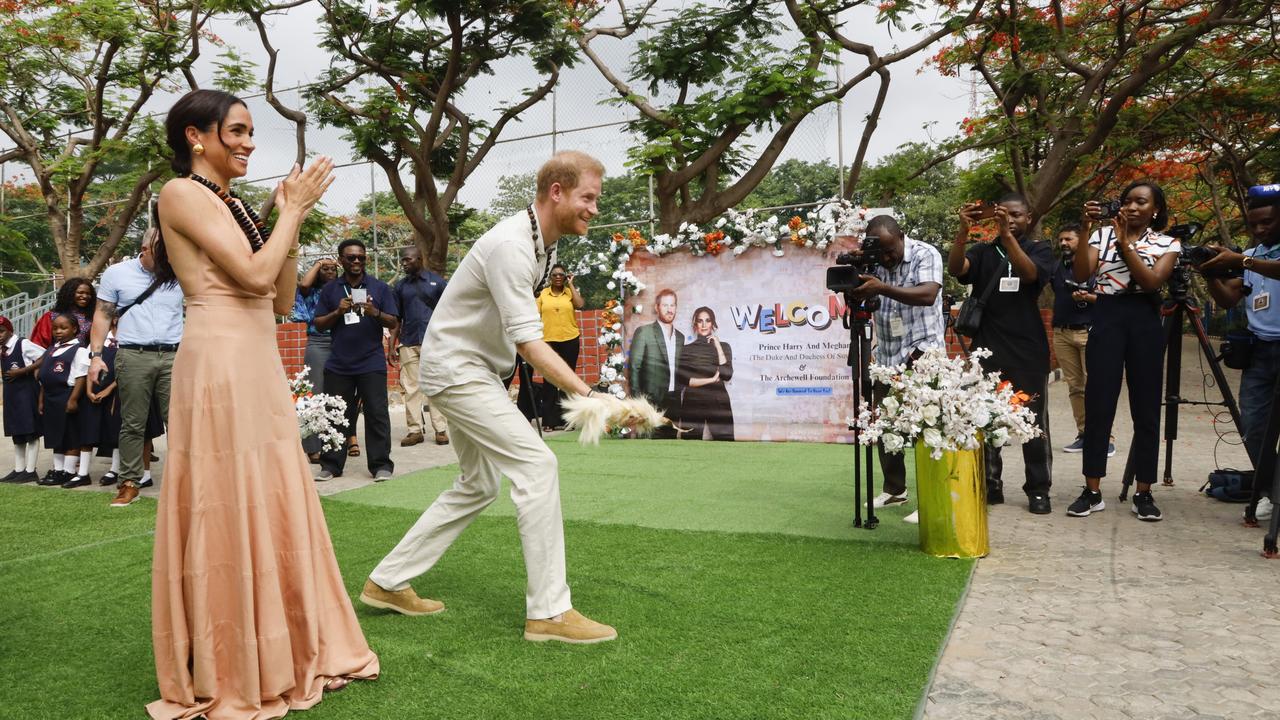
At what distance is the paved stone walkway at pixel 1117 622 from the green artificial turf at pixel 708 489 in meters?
0.91

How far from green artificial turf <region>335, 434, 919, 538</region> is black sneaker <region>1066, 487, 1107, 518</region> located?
1012mm

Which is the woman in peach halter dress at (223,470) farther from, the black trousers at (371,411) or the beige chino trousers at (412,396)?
the beige chino trousers at (412,396)

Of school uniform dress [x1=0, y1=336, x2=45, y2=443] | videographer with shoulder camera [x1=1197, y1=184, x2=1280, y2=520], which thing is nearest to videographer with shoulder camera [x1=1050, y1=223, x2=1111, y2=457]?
videographer with shoulder camera [x1=1197, y1=184, x2=1280, y2=520]

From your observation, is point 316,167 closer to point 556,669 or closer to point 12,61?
point 556,669

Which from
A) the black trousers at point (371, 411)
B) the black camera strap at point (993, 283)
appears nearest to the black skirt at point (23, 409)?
the black trousers at point (371, 411)

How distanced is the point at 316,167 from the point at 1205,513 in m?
5.76

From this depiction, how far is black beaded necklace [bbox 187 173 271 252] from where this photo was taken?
2936 millimetres

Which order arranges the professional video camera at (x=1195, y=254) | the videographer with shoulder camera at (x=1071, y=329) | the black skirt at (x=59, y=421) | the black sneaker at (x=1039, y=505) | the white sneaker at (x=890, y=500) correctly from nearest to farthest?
1. the professional video camera at (x=1195, y=254)
2. the black sneaker at (x=1039, y=505)
3. the white sneaker at (x=890, y=500)
4. the black skirt at (x=59, y=421)
5. the videographer with shoulder camera at (x=1071, y=329)

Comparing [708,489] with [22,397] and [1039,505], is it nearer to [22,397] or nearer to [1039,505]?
[1039,505]

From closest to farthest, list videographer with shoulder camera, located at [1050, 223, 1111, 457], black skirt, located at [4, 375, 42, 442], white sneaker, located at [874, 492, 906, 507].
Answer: white sneaker, located at [874, 492, 906, 507] < black skirt, located at [4, 375, 42, 442] < videographer with shoulder camera, located at [1050, 223, 1111, 457]

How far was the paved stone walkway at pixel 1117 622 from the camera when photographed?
9.72 feet

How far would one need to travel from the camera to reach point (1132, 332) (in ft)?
18.4

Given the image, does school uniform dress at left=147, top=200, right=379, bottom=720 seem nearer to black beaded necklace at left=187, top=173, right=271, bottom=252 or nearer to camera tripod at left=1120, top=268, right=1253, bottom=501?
black beaded necklace at left=187, top=173, right=271, bottom=252

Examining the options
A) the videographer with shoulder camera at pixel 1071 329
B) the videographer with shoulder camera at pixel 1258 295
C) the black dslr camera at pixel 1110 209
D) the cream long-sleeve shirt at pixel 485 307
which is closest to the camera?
the cream long-sleeve shirt at pixel 485 307
